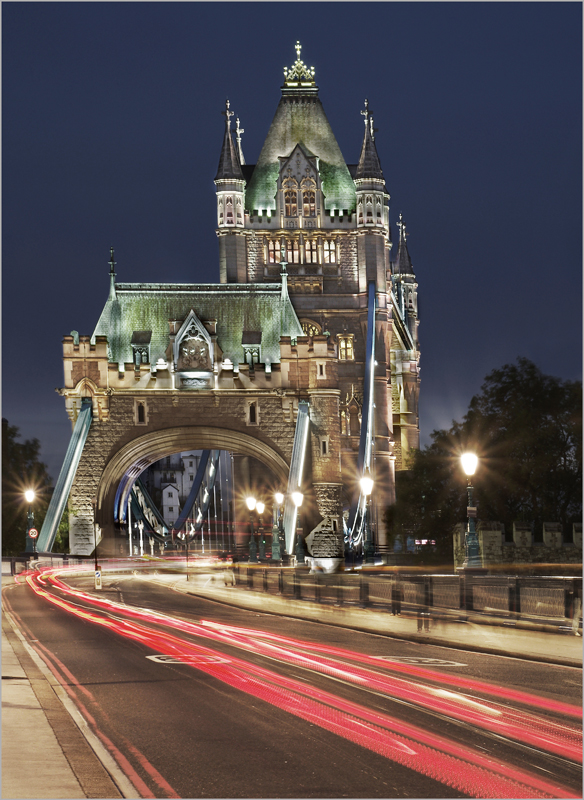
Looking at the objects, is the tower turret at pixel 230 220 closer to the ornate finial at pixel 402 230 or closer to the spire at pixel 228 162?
the spire at pixel 228 162

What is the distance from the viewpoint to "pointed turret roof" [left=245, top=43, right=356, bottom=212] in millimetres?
78812

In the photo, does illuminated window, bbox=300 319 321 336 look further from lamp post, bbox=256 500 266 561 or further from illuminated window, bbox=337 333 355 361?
lamp post, bbox=256 500 266 561

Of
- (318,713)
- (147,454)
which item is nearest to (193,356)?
(147,454)

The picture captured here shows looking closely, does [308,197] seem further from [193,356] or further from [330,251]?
[193,356]

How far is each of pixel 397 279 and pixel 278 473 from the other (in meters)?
39.3

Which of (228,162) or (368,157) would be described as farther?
(368,157)

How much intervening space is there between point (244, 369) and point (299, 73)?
29.9 m

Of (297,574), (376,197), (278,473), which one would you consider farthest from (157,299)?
(297,574)

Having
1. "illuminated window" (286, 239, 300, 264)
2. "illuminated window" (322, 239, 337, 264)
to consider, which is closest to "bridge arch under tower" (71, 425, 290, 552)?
"illuminated window" (286, 239, 300, 264)

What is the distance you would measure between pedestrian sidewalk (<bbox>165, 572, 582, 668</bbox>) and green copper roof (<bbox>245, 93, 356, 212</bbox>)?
49469mm

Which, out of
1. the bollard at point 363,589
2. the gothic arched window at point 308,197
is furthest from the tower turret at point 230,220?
the bollard at point 363,589

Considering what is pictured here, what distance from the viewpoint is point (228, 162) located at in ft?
249

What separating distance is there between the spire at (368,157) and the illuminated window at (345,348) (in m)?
10.3

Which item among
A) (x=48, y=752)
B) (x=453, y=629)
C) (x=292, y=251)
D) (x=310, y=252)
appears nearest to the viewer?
(x=48, y=752)
